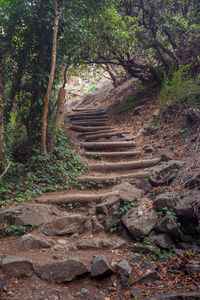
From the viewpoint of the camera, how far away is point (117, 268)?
3.35 m

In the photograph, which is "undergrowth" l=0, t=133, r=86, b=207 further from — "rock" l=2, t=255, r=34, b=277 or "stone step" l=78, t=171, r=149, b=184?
"rock" l=2, t=255, r=34, b=277

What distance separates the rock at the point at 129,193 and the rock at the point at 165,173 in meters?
0.40

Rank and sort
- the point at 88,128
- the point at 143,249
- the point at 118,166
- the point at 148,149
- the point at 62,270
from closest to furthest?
1. the point at 62,270
2. the point at 143,249
3. the point at 118,166
4. the point at 148,149
5. the point at 88,128

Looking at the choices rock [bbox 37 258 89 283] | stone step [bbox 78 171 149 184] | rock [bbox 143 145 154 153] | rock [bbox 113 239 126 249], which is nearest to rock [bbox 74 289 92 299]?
rock [bbox 37 258 89 283]

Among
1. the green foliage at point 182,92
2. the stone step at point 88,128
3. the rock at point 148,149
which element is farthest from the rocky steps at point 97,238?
the stone step at point 88,128

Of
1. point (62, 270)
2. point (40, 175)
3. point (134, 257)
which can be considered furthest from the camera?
point (40, 175)

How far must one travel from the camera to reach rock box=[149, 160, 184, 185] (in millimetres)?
4934

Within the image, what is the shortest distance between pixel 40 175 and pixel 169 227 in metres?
2.88

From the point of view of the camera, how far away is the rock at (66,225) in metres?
4.23

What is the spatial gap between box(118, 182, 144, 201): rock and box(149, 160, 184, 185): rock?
0.40m

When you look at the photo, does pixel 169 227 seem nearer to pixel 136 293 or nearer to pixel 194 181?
pixel 194 181

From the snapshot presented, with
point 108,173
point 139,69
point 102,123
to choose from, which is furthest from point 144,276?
point 139,69

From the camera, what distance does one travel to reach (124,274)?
3.25 meters

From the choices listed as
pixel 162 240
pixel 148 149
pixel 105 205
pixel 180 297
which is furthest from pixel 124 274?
pixel 148 149
